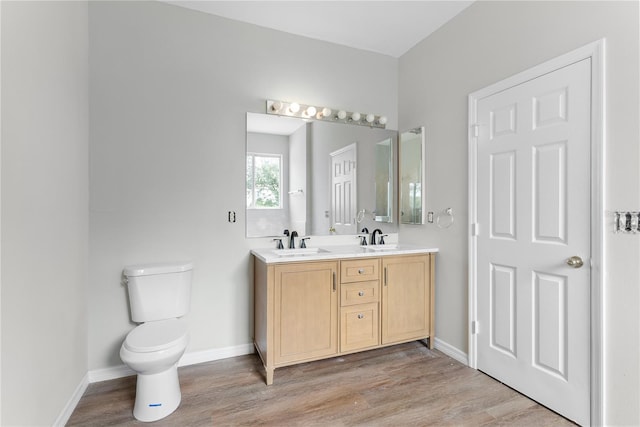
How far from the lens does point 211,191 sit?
2379 mm

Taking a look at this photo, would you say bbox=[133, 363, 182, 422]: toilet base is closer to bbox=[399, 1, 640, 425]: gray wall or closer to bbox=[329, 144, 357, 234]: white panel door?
bbox=[329, 144, 357, 234]: white panel door

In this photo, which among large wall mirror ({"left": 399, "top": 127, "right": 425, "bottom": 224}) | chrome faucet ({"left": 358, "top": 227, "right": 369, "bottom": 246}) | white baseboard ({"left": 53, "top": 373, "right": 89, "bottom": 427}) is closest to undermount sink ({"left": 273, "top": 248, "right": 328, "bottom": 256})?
chrome faucet ({"left": 358, "top": 227, "right": 369, "bottom": 246})

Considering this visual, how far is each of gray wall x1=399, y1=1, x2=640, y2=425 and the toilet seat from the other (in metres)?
2.01

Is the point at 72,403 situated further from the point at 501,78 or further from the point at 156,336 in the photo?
the point at 501,78

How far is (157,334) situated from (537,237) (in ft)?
7.69

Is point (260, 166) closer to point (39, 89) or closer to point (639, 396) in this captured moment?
point (39, 89)

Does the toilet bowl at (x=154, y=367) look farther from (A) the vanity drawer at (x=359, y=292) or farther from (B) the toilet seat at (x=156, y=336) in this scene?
(A) the vanity drawer at (x=359, y=292)

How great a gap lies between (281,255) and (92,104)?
5.40ft

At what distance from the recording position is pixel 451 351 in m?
2.46

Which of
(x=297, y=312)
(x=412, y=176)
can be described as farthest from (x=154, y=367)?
(x=412, y=176)

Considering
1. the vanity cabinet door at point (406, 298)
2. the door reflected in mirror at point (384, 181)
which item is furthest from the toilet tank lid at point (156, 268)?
the door reflected in mirror at point (384, 181)

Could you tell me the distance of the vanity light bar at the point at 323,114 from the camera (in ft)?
8.38

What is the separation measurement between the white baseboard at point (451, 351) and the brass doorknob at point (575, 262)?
1.07 metres

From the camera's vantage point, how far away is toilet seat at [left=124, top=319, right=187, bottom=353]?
1.67 m
